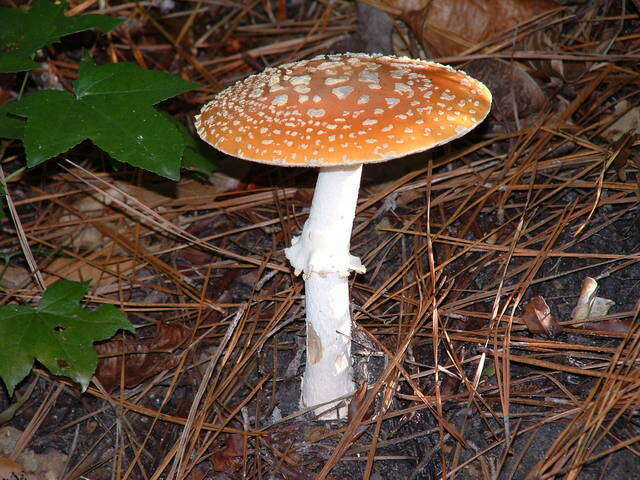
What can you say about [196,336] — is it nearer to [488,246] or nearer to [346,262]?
[346,262]

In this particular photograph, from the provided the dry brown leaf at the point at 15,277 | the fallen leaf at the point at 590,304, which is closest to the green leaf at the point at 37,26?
the dry brown leaf at the point at 15,277

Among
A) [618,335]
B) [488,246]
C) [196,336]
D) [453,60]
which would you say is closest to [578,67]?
[453,60]

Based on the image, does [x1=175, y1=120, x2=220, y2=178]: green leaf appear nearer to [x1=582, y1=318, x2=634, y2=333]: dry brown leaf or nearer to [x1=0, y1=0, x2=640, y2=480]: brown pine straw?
[x1=0, y1=0, x2=640, y2=480]: brown pine straw

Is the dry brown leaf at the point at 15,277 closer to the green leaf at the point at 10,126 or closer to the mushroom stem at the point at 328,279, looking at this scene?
the green leaf at the point at 10,126

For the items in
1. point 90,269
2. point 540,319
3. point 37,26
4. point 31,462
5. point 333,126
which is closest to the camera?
point 333,126

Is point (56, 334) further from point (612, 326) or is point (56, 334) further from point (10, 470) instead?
point (612, 326)

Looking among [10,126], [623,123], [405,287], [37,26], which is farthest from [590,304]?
[37,26]

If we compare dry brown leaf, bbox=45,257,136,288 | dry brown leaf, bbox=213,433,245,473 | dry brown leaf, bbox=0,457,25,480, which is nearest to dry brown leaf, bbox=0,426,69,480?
dry brown leaf, bbox=0,457,25,480
